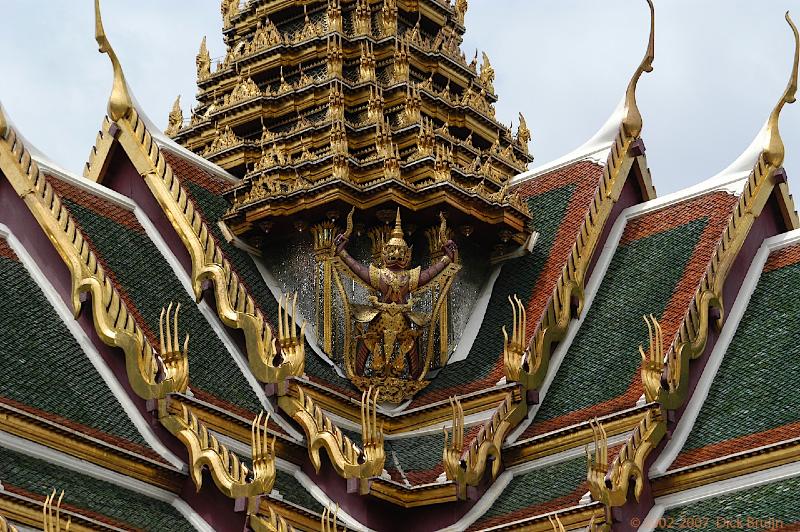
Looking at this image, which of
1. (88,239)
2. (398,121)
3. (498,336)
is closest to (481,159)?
(398,121)

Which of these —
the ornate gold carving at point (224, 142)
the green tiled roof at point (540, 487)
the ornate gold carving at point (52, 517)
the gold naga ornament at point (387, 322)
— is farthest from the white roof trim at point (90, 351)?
the ornate gold carving at point (224, 142)

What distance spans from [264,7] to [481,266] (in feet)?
13.9

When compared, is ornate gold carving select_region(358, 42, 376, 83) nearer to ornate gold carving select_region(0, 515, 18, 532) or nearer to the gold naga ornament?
the gold naga ornament

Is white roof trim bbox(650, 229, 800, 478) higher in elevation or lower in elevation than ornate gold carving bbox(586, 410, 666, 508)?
higher

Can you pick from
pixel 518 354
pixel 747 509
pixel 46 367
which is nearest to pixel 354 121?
pixel 518 354

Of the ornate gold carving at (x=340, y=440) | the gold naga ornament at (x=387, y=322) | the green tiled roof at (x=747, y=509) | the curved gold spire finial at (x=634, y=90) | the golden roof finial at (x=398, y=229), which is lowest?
the green tiled roof at (x=747, y=509)

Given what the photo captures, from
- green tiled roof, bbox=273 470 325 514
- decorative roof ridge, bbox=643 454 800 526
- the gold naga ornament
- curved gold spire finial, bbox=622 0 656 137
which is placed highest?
curved gold spire finial, bbox=622 0 656 137

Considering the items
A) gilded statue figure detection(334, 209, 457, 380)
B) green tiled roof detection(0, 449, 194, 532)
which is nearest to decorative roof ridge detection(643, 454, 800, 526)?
gilded statue figure detection(334, 209, 457, 380)

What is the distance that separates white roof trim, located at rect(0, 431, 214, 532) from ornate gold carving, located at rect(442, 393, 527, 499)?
6.74 ft

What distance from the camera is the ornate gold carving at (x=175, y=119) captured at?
23594mm

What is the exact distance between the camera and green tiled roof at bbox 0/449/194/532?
53.5 ft

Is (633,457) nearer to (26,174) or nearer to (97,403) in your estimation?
(97,403)

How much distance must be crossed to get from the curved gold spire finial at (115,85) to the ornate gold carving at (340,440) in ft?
11.2

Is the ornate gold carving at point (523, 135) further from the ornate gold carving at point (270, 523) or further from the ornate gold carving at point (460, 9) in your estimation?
the ornate gold carving at point (270, 523)
